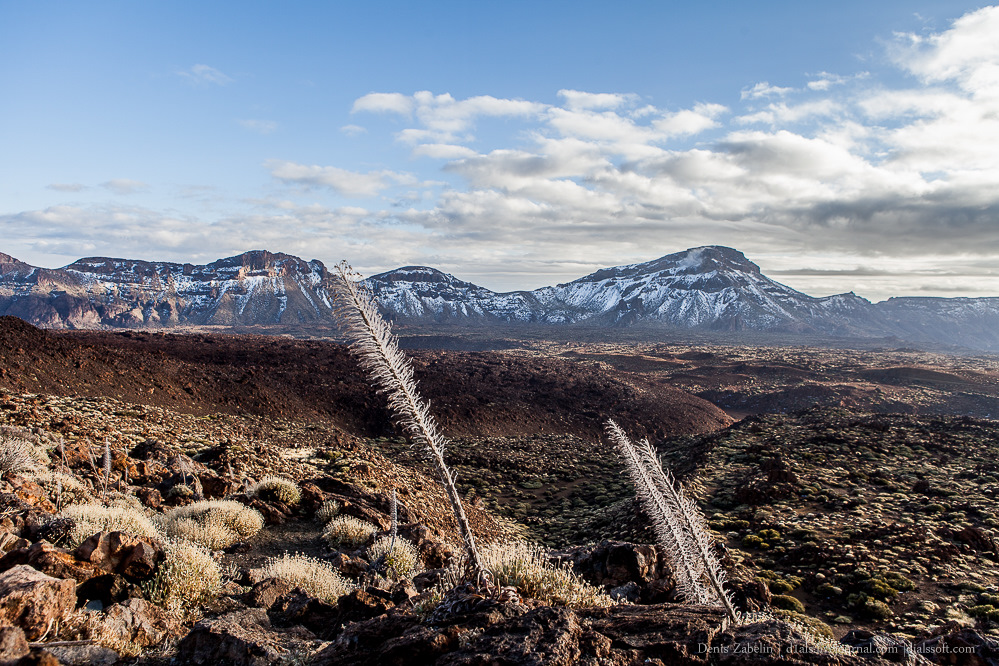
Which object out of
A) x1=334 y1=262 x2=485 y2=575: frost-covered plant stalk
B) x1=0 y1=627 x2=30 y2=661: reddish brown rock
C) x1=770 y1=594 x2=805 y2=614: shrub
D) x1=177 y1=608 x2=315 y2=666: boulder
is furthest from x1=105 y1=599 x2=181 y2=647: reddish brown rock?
x1=770 y1=594 x2=805 y2=614: shrub

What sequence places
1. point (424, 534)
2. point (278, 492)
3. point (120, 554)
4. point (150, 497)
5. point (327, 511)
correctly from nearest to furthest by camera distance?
point (120, 554)
point (424, 534)
point (150, 497)
point (327, 511)
point (278, 492)

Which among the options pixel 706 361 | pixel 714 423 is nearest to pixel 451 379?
pixel 714 423

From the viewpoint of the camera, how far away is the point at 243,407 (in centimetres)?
2788

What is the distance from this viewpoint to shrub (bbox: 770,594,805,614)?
9.32m

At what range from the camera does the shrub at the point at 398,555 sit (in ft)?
24.1

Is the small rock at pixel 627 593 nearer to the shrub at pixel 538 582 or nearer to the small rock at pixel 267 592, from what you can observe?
the shrub at pixel 538 582

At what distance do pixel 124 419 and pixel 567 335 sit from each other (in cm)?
13729

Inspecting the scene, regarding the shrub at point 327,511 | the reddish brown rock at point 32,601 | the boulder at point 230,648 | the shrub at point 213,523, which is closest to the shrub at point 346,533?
the shrub at point 327,511

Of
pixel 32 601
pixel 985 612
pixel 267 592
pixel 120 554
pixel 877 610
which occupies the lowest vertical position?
pixel 877 610

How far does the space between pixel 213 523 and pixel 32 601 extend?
15.8 feet

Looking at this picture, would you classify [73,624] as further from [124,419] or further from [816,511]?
[124,419]

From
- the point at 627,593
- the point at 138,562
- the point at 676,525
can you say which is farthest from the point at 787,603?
the point at 138,562

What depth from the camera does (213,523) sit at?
27.3ft

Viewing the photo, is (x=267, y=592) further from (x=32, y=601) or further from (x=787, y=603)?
(x=787, y=603)
